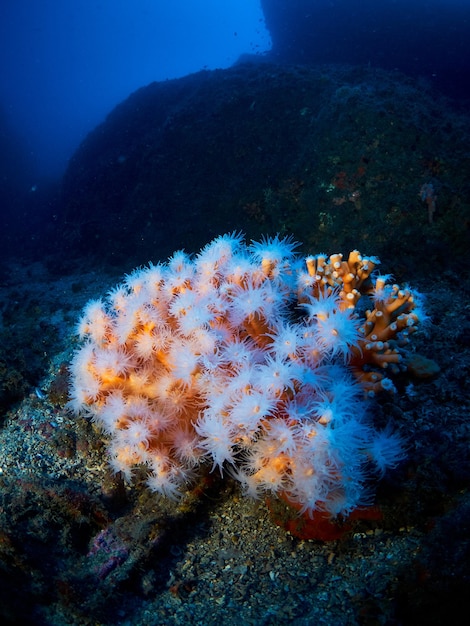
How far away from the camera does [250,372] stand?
2.51 m

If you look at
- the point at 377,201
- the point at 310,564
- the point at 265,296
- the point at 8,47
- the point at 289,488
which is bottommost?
the point at 310,564

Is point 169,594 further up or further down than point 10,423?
further down

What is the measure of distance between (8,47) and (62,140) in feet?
118

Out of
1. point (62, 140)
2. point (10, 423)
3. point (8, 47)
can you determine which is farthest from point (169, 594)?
point (8, 47)

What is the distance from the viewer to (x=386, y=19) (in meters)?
15.9

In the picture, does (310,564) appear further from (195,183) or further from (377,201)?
(195,183)

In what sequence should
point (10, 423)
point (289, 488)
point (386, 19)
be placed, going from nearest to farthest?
1. point (289, 488)
2. point (10, 423)
3. point (386, 19)

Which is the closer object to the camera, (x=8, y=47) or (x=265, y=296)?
(x=265, y=296)

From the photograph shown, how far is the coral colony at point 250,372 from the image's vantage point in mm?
2369

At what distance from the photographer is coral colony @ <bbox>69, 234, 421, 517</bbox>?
2.37 metres

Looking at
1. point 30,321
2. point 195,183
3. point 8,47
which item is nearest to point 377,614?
point 30,321

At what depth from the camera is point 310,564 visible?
252cm

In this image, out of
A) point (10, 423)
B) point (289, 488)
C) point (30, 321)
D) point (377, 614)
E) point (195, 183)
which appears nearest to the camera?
point (377, 614)

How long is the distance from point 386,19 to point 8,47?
88.7 meters
